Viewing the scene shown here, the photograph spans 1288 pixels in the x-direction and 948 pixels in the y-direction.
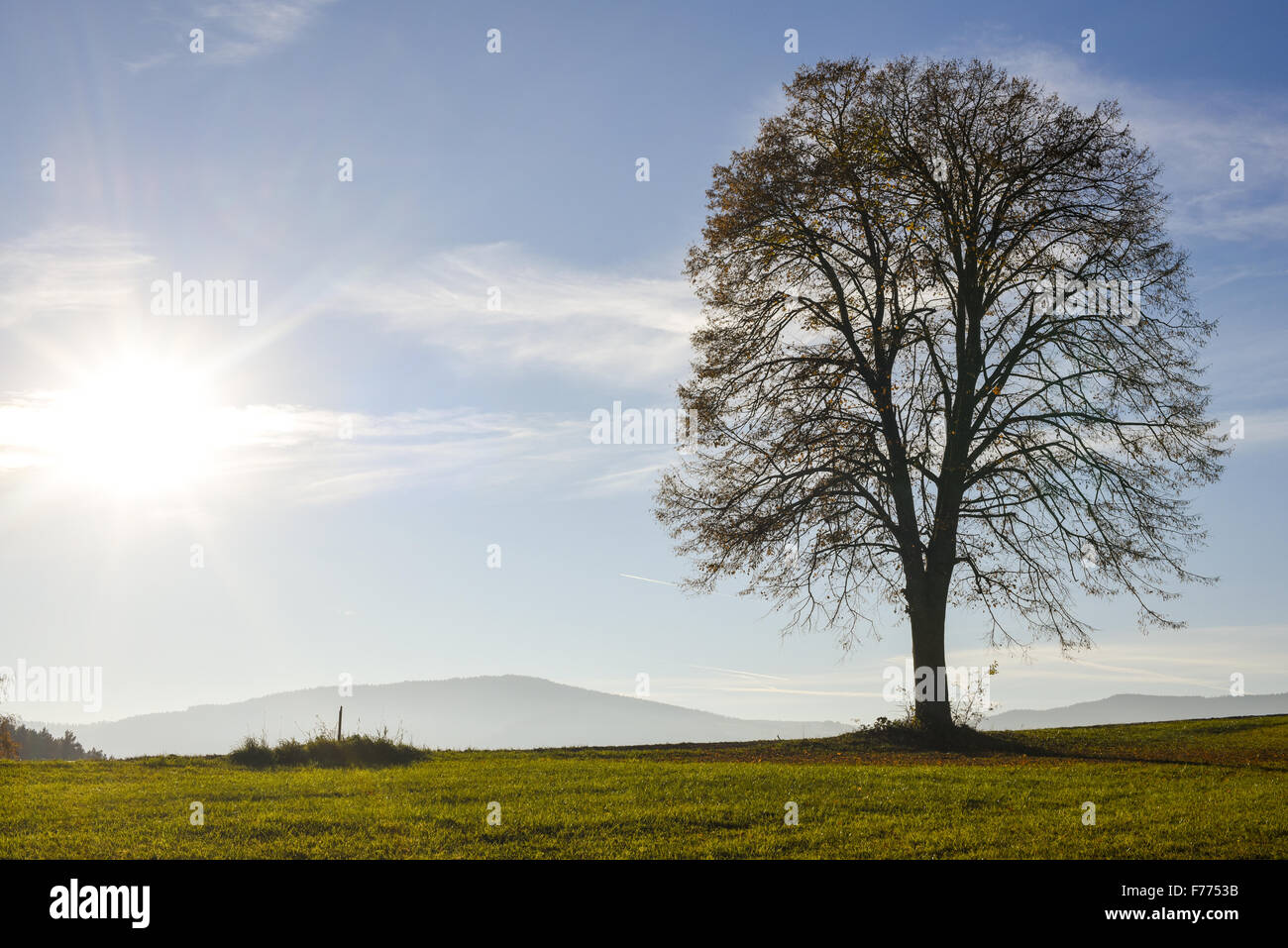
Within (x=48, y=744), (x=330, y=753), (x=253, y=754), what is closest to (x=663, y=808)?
(x=330, y=753)

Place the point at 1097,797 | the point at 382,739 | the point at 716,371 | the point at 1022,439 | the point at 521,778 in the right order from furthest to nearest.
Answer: the point at 716,371 < the point at 1022,439 < the point at 382,739 < the point at 521,778 < the point at 1097,797

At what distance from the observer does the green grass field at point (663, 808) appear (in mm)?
10719

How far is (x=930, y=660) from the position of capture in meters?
23.6

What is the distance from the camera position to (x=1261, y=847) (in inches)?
419

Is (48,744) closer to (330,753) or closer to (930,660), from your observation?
(330,753)

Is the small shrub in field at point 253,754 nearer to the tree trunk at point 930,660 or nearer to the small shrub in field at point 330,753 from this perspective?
the small shrub in field at point 330,753

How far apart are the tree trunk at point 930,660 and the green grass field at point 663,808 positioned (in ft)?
10.8

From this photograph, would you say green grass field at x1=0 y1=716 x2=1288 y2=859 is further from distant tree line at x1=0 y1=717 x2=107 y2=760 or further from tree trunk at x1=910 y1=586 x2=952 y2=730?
distant tree line at x1=0 y1=717 x2=107 y2=760

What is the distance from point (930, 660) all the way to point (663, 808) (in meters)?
12.6
